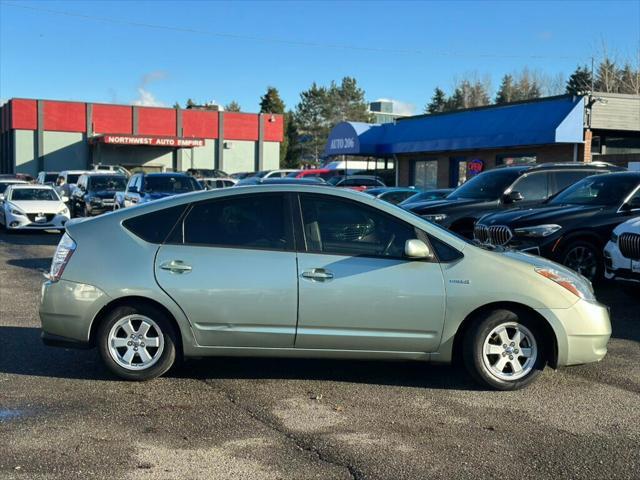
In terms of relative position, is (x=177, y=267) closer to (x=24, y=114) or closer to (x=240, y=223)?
(x=240, y=223)

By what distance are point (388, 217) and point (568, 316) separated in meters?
1.61

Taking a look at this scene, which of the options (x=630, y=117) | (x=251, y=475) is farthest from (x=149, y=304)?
(x=630, y=117)

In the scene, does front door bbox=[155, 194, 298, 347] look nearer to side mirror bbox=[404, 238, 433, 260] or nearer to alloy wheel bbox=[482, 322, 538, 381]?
side mirror bbox=[404, 238, 433, 260]

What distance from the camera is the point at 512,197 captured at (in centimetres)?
1194

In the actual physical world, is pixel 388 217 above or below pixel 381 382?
above

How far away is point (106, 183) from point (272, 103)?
75653 millimetres

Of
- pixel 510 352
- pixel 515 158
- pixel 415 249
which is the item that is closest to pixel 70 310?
pixel 415 249

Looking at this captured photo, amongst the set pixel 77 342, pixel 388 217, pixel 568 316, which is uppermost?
pixel 388 217

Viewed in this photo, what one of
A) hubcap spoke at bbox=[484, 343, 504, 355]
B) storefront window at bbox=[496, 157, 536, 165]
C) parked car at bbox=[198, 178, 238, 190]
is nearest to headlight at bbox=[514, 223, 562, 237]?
hubcap spoke at bbox=[484, 343, 504, 355]

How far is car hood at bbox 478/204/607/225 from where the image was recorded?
991 centimetres

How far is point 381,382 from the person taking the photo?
19.1 feet

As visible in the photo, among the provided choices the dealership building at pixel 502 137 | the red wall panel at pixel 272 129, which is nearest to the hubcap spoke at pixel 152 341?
the dealership building at pixel 502 137

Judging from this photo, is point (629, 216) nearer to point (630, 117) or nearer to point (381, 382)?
point (381, 382)

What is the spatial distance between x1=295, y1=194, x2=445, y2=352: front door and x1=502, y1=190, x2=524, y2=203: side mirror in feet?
22.8
